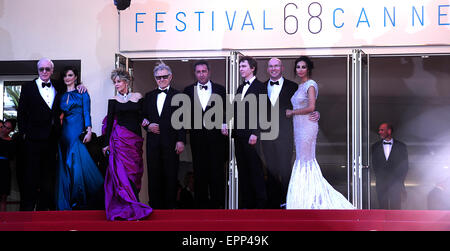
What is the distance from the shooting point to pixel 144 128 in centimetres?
773

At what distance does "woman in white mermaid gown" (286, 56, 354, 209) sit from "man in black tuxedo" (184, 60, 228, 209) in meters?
0.71

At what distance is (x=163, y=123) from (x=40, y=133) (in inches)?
48.6

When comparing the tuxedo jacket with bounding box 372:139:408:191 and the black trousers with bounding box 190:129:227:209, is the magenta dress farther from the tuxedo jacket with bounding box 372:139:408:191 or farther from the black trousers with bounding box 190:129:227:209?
the tuxedo jacket with bounding box 372:139:408:191

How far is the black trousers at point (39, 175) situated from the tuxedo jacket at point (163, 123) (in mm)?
986

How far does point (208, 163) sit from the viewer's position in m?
7.77

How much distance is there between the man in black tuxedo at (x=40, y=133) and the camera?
7.62 meters

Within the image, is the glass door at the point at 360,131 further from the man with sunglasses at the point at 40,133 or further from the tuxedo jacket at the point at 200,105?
the man with sunglasses at the point at 40,133

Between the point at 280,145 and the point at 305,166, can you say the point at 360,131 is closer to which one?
the point at 305,166

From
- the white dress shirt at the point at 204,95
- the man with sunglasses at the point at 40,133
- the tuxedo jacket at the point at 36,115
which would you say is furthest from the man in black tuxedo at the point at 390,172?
the tuxedo jacket at the point at 36,115

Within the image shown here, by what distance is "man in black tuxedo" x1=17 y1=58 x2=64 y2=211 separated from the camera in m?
7.62

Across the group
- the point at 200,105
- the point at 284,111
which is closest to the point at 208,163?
the point at 200,105

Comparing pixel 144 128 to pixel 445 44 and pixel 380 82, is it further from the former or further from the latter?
pixel 445 44

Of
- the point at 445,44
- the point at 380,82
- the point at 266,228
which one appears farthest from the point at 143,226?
the point at 445,44

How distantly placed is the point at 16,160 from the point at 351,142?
348 centimetres
